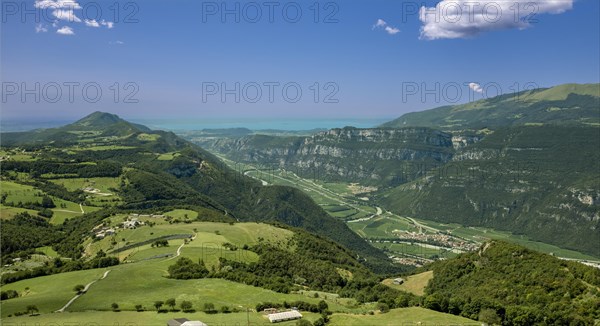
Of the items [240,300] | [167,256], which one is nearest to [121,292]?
[240,300]

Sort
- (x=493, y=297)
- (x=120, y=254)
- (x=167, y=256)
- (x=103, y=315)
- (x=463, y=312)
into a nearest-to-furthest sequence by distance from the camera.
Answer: (x=103, y=315)
(x=463, y=312)
(x=493, y=297)
(x=167, y=256)
(x=120, y=254)

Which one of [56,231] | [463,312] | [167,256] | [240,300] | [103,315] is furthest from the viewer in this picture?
[56,231]

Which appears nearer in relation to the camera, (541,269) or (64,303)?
(64,303)

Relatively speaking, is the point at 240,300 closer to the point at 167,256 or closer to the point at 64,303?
the point at 64,303

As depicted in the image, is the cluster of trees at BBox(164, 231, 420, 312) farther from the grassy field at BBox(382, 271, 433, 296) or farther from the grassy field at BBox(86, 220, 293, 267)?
the grassy field at BBox(382, 271, 433, 296)

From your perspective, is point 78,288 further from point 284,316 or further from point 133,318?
point 284,316

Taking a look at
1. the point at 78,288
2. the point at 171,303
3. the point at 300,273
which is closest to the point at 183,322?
the point at 171,303
